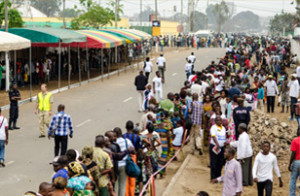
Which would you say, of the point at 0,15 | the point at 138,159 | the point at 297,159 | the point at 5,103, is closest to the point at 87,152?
the point at 138,159

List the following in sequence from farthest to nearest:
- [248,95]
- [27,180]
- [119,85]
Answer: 1. [119,85]
2. [248,95]
3. [27,180]

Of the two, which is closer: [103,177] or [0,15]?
[103,177]

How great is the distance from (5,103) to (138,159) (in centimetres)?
1311

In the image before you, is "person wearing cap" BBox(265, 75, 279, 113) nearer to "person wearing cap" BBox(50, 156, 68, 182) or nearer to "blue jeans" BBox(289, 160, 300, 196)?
"blue jeans" BBox(289, 160, 300, 196)

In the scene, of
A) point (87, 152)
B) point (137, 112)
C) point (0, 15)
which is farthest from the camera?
point (0, 15)

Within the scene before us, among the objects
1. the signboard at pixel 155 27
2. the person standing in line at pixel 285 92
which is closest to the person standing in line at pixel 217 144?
the person standing in line at pixel 285 92

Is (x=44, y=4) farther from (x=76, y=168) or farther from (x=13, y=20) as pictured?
(x=76, y=168)

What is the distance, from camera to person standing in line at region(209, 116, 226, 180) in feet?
37.5

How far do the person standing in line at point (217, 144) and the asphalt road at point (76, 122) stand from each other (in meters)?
4.01

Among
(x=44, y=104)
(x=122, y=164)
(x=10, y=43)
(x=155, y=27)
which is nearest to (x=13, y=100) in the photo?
(x=44, y=104)

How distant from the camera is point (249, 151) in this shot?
11227mm

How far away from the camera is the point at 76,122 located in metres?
18.8

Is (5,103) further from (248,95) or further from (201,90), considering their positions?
(248,95)

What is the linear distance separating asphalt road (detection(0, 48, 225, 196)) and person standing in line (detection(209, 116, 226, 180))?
401 centimetres
